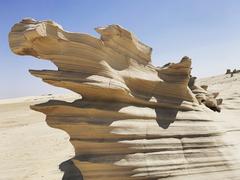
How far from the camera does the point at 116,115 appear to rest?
5.27 meters

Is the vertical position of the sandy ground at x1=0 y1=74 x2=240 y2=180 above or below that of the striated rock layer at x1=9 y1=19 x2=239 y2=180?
below

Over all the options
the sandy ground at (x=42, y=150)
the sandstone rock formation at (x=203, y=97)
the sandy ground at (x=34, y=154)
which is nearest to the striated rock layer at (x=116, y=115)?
the sandy ground at (x=42, y=150)

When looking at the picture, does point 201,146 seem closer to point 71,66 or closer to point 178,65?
point 178,65

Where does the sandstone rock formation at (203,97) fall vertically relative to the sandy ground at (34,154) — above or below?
above

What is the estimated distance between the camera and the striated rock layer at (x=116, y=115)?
5.04m

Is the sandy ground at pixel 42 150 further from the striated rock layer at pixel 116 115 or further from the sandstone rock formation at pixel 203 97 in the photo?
the striated rock layer at pixel 116 115

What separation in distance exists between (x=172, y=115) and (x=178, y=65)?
0.95 metres

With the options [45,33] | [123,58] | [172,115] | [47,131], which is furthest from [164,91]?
[47,131]

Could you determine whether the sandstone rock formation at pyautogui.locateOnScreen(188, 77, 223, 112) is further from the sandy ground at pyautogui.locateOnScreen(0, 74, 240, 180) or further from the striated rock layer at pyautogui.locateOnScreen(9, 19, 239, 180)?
the striated rock layer at pyautogui.locateOnScreen(9, 19, 239, 180)

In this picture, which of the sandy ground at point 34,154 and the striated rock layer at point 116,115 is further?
the sandy ground at point 34,154

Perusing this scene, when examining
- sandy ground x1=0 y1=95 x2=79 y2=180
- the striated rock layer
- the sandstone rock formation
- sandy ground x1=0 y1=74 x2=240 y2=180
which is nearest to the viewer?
the striated rock layer

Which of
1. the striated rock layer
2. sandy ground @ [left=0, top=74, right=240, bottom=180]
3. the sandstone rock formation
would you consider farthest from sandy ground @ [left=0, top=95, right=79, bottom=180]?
the sandstone rock formation

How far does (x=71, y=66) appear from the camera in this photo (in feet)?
17.1

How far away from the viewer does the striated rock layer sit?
5.04 metres
